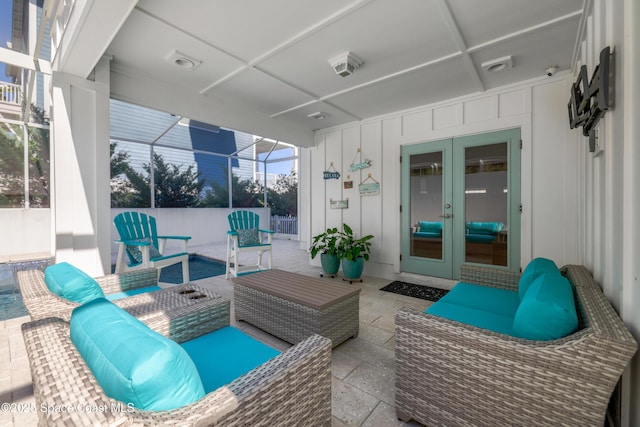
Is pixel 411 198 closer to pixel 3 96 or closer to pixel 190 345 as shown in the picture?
pixel 190 345

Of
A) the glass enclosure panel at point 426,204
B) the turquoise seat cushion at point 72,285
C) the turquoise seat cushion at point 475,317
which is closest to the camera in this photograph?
the turquoise seat cushion at point 72,285

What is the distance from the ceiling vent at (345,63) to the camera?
262 cm

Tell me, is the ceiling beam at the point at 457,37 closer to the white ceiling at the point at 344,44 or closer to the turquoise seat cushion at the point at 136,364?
the white ceiling at the point at 344,44

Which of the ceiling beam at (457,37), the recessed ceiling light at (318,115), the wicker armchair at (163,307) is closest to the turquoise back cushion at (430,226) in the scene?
the ceiling beam at (457,37)

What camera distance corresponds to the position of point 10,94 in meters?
4.33

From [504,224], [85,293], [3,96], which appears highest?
[3,96]

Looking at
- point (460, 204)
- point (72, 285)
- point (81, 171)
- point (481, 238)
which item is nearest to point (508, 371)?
point (72, 285)

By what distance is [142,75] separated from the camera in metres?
3.06

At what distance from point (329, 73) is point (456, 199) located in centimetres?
241

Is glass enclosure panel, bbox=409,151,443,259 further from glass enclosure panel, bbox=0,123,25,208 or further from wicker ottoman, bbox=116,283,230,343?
glass enclosure panel, bbox=0,123,25,208

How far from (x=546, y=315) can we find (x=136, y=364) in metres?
1.56

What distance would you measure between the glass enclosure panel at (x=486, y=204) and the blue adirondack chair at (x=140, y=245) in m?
3.89

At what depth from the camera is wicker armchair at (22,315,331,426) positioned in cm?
61

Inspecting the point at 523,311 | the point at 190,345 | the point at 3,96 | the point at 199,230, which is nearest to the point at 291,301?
the point at 190,345
